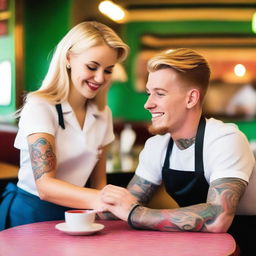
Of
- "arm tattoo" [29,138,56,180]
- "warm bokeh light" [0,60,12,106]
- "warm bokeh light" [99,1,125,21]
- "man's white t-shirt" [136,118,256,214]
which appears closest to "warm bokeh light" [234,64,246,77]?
"warm bokeh light" [99,1,125,21]

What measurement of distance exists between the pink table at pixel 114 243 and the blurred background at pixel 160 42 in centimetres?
522

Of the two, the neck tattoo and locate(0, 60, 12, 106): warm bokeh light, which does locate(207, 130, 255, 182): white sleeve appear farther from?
locate(0, 60, 12, 106): warm bokeh light

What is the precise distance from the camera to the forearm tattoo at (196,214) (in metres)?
1.81

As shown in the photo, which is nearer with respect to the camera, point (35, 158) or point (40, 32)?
point (35, 158)

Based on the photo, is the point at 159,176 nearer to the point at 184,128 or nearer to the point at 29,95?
the point at 184,128

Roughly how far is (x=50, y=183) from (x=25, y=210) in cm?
34

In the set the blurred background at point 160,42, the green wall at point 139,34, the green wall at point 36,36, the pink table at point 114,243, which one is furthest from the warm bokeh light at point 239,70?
the pink table at point 114,243

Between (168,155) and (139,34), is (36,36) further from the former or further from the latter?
(168,155)

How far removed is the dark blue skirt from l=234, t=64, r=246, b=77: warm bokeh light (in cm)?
592

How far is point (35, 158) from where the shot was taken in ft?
6.84

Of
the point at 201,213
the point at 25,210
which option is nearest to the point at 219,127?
the point at 201,213

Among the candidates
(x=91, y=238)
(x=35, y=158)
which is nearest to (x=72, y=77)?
(x=35, y=158)

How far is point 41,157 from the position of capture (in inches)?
81.7

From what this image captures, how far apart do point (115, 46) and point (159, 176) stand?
0.59 metres
